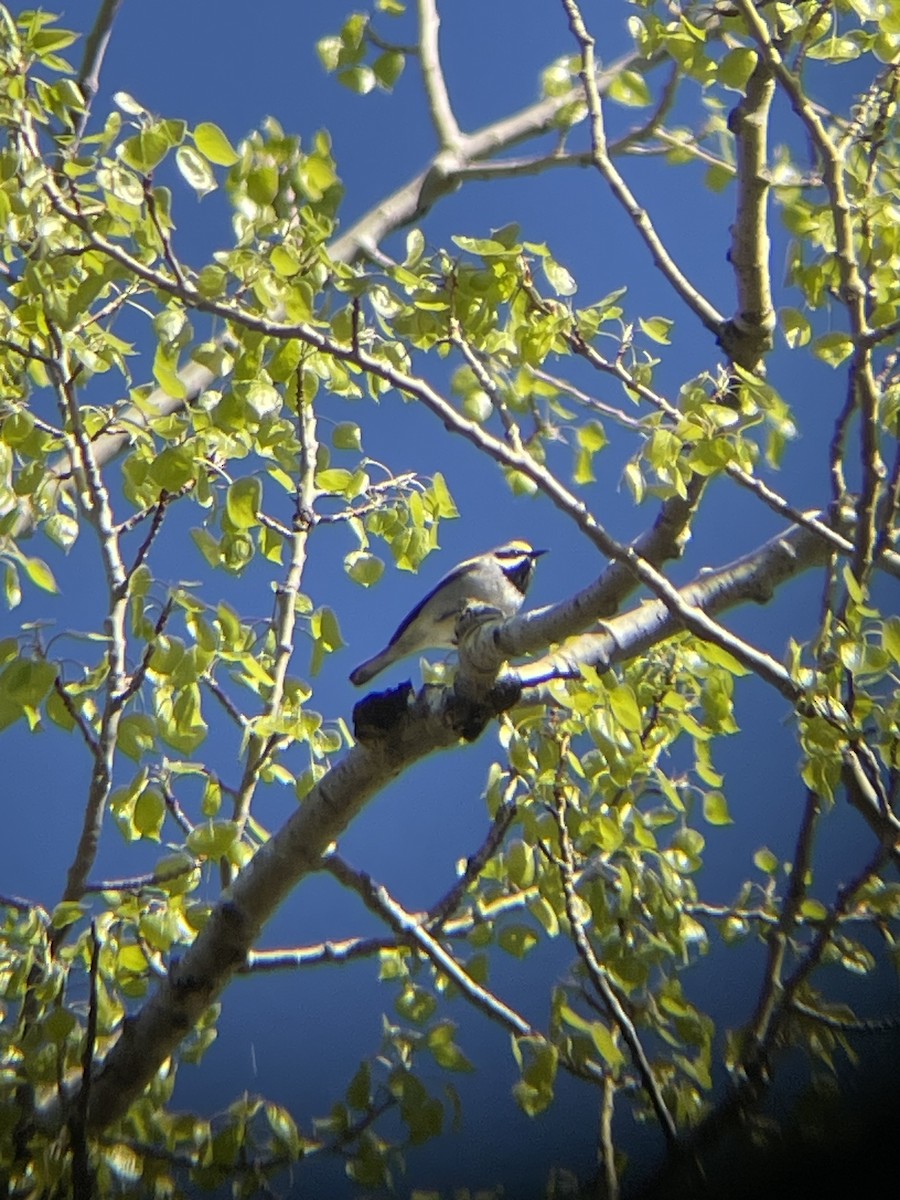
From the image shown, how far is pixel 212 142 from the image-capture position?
3.80 ft

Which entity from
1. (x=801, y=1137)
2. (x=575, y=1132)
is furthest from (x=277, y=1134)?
(x=575, y=1132)

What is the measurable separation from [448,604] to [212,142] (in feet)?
3.74

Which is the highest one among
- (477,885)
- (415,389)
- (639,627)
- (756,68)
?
(756,68)

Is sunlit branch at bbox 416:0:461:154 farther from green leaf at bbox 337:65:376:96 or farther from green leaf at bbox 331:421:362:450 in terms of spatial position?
green leaf at bbox 331:421:362:450

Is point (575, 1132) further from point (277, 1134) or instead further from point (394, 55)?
point (394, 55)

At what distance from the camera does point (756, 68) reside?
1.28m

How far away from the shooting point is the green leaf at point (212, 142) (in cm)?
115

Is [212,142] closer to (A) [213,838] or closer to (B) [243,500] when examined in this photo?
(B) [243,500]

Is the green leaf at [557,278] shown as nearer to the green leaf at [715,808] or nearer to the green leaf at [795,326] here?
the green leaf at [795,326]

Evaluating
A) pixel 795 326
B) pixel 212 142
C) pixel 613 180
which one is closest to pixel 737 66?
pixel 613 180

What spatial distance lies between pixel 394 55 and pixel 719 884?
250 centimetres

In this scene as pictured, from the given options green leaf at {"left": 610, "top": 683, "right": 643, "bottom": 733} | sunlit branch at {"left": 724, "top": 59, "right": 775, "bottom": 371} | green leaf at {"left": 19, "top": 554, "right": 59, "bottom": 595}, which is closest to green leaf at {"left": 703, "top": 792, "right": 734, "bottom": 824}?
green leaf at {"left": 610, "top": 683, "right": 643, "bottom": 733}

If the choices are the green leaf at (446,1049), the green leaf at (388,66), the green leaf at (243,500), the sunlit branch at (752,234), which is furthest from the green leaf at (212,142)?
the green leaf at (446,1049)

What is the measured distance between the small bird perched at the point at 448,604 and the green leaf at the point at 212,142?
1.05 metres
